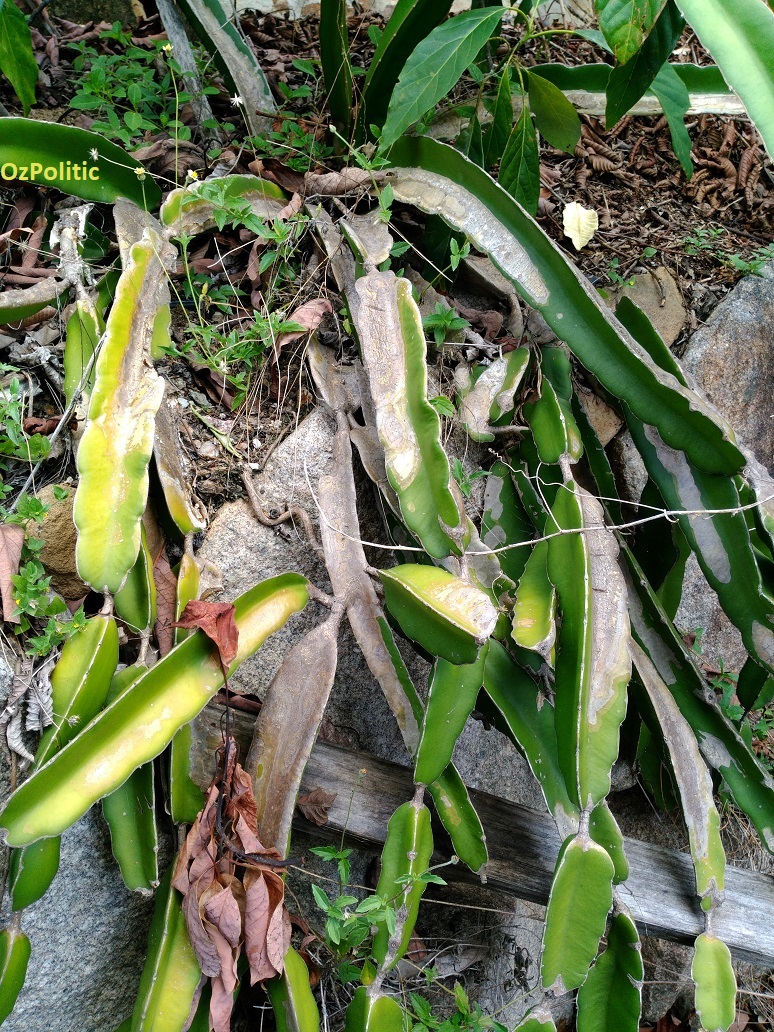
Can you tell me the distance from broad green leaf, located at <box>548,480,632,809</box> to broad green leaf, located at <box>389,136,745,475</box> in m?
0.22

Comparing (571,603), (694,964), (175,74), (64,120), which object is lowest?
(694,964)

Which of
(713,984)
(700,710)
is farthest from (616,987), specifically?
(700,710)

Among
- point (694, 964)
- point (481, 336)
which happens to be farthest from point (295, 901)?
point (481, 336)

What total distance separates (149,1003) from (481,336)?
1.37 metres

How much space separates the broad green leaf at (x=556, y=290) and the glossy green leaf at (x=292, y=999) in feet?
3.36

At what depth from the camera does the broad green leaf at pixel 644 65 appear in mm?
1226

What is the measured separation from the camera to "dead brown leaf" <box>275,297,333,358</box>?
1544 millimetres

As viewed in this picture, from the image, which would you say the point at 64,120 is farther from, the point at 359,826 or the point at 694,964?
the point at 694,964

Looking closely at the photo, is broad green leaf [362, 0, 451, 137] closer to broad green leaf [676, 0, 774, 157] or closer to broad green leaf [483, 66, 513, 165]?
broad green leaf [483, 66, 513, 165]

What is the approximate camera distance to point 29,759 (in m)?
1.15

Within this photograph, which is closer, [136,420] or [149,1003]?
[149,1003]

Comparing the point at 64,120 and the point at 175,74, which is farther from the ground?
the point at 175,74

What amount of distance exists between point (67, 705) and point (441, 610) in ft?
1.78

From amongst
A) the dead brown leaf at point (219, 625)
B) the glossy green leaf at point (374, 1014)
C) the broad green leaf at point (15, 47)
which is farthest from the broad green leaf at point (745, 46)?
the glossy green leaf at point (374, 1014)
